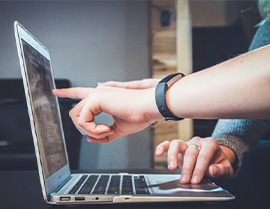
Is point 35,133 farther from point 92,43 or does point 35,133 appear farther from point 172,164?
point 92,43

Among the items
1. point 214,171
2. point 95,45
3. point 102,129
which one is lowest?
point 214,171

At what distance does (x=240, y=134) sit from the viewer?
954 millimetres

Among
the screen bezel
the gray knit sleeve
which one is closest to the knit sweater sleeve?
the gray knit sleeve

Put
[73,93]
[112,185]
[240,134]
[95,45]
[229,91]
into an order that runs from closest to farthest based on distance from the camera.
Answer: [229,91]
[112,185]
[73,93]
[240,134]
[95,45]

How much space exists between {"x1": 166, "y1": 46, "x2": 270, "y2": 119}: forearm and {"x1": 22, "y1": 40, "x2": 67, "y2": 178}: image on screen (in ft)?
1.02

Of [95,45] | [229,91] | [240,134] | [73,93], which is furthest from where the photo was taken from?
[95,45]

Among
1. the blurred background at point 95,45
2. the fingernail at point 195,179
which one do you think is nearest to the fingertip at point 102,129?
the fingernail at point 195,179

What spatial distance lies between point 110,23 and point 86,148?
1328 mm

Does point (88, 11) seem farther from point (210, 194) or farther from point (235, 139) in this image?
point (210, 194)

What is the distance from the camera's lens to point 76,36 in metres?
2.70

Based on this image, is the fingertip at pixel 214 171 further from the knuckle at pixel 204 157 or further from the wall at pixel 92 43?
the wall at pixel 92 43

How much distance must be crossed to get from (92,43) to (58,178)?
224 centimetres

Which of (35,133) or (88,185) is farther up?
(35,133)

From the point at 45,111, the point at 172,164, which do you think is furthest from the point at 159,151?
the point at 45,111
